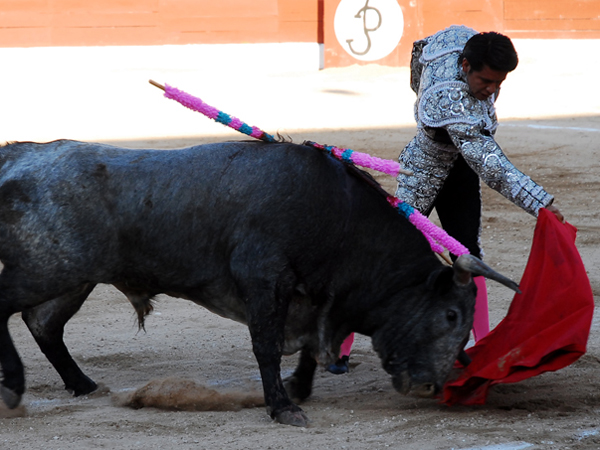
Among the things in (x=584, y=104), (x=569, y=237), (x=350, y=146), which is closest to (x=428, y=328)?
(x=569, y=237)

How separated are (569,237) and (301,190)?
3.13 ft

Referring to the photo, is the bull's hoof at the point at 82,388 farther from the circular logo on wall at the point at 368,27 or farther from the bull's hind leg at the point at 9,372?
the circular logo on wall at the point at 368,27

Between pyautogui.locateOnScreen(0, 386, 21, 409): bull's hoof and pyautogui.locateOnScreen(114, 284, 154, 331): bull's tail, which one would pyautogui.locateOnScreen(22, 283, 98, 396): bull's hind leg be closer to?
pyautogui.locateOnScreen(114, 284, 154, 331): bull's tail

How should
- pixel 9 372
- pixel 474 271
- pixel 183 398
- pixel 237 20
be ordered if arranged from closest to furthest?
pixel 474 271, pixel 9 372, pixel 183 398, pixel 237 20

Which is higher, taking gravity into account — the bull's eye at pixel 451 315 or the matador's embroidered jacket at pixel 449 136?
the matador's embroidered jacket at pixel 449 136

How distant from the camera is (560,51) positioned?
12836 millimetres

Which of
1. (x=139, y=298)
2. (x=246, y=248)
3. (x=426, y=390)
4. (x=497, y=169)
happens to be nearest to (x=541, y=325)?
(x=426, y=390)

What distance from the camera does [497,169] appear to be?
9.66 ft

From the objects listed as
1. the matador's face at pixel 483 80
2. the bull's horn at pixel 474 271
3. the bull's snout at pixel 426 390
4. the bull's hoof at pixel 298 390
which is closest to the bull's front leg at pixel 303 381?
the bull's hoof at pixel 298 390

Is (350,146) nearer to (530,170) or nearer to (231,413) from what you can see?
(530,170)

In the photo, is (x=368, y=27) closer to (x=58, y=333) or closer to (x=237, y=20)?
(x=237, y=20)

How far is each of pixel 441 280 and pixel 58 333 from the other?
1.41m

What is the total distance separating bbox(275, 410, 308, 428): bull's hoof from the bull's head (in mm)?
393

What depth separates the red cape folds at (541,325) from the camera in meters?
2.91
